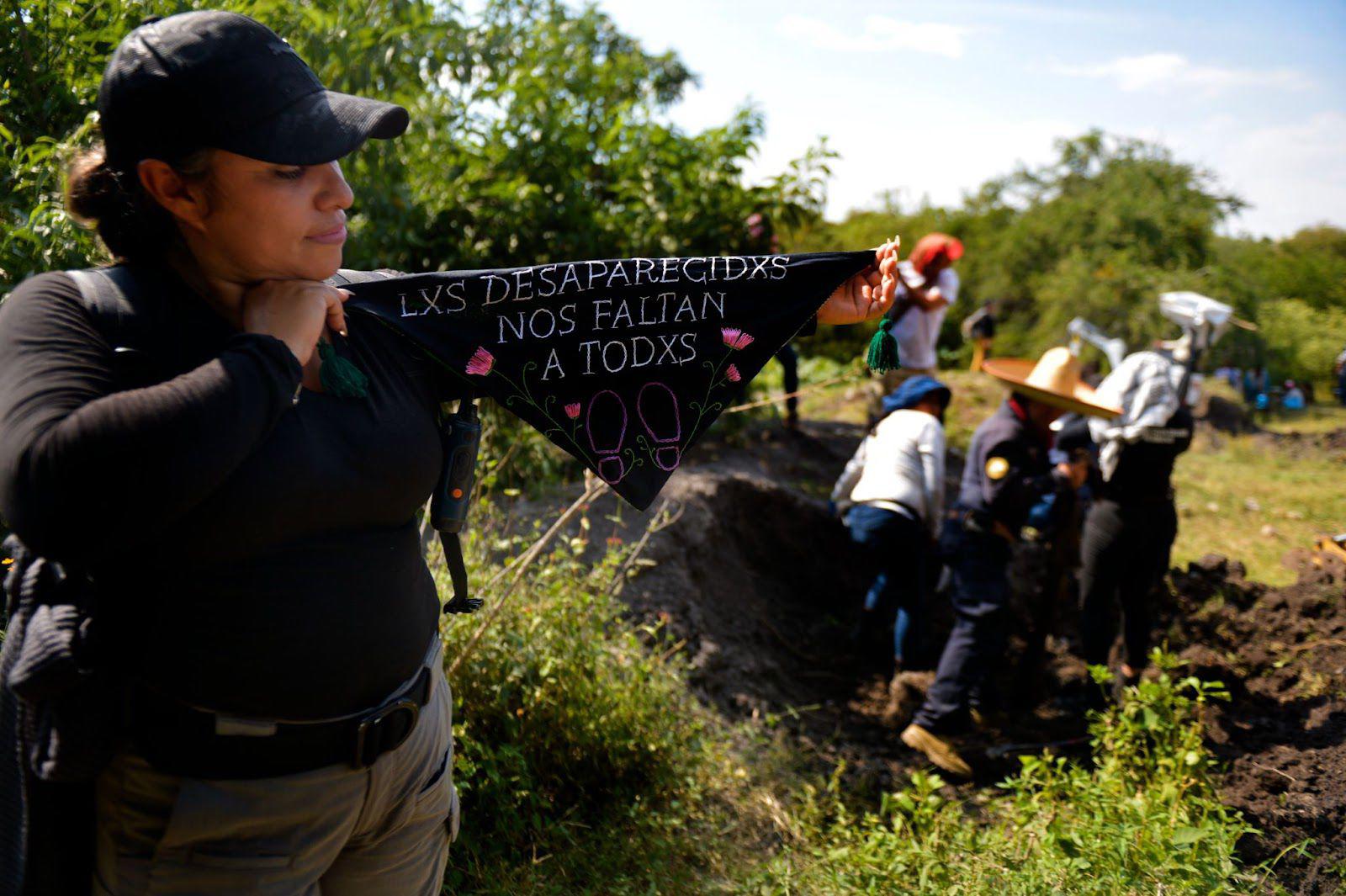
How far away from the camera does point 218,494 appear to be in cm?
137

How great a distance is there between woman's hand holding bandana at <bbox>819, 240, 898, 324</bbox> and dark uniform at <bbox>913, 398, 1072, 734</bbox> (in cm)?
292

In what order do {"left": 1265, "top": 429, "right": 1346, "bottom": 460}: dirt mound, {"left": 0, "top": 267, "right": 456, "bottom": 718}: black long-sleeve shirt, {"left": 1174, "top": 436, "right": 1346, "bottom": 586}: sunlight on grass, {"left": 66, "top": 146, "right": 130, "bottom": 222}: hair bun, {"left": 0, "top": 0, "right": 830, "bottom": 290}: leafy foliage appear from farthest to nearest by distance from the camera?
{"left": 1265, "top": 429, "right": 1346, "bottom": 460}: dirt mound
{"left": 1174, "top": 436, "right": 1346, "bottom": 586}: sunlight on grass
{"left": 0, "top": 0, "right": 830, "bottom": 290}: leafy foliage
{"left": 66, "top": 146, "right": 130, "bottom": 222}: hair bun
{"left": 0, "top": 267, "right": 456, "bottom": 718}: black long-sleeve shirt

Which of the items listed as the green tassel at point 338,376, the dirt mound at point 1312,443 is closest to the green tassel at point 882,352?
the green tassel at point 338,376

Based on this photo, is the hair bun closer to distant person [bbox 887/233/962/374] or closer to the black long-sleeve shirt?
the black long-sleeve shirt

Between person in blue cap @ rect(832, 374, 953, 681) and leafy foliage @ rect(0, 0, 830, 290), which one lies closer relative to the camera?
leafy foliage @ rect(0, 0, 830, 290)

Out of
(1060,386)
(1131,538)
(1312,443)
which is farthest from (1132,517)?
(1312,443)

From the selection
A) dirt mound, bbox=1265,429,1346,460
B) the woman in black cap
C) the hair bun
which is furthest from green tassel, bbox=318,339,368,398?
dirt mound, bbox=1265,429,1346,460

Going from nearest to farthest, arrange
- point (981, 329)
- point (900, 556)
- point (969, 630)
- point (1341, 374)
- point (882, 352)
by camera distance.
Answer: point (882, 352) < point (969, 630) < point (900, 556) < point (981, 329) < point (1341, 374)

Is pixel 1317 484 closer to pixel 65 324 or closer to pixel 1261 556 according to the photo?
pixel 1261 556

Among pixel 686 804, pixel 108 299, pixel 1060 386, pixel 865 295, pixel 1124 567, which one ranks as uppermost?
pixel 865 295

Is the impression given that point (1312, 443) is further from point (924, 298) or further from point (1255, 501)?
point (924, 298)

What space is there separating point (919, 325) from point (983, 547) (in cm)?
257

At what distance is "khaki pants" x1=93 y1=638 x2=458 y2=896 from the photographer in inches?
57.2

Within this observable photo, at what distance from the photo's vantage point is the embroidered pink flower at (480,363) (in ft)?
6.49
